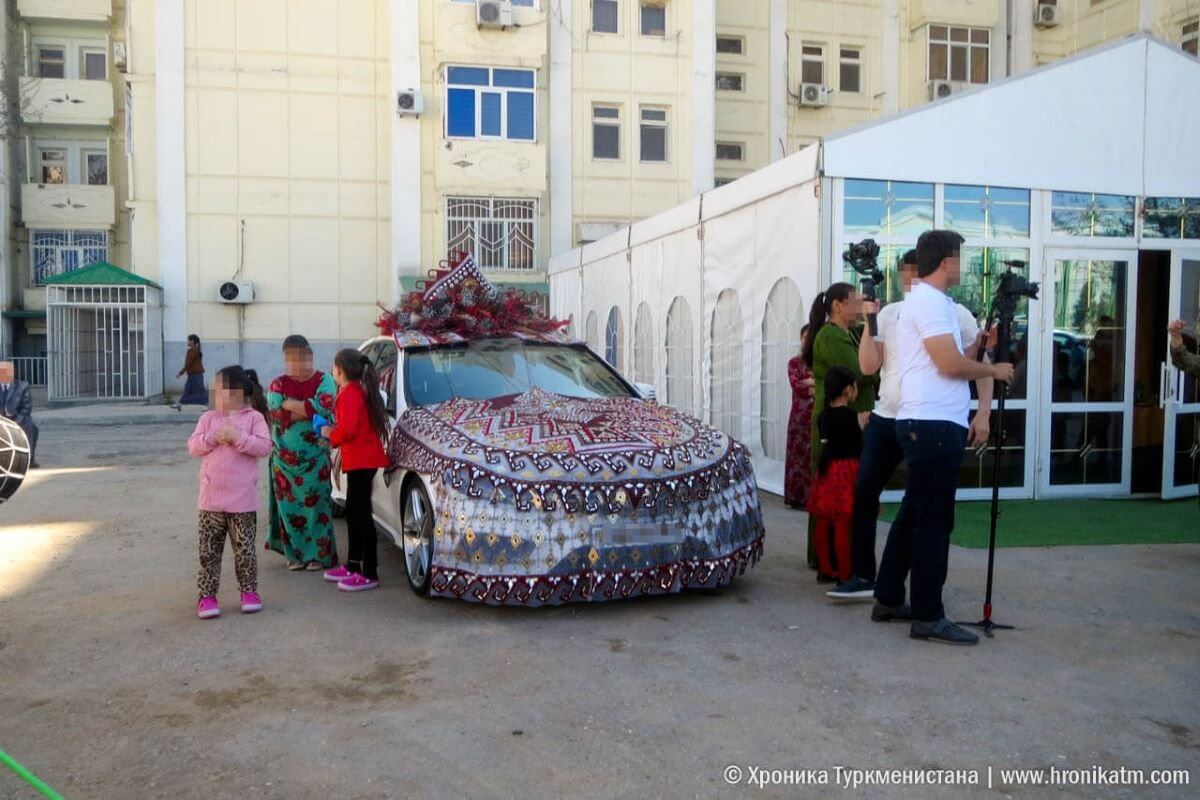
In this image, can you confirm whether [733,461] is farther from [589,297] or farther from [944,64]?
[944,64]

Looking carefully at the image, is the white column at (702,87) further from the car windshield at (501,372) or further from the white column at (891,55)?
the car windshield at (501,372)

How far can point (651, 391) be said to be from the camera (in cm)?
710

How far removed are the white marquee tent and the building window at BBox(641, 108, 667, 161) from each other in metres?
16.9

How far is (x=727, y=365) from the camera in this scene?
1088 centimetres

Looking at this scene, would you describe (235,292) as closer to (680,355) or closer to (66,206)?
(66,206)

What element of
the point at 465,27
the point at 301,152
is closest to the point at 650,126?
the point at 465,27

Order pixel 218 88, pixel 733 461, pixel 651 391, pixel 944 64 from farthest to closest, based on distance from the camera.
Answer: pixel 944 64 < pixel 218 88 < pixel 651 391 < pixel 733 461

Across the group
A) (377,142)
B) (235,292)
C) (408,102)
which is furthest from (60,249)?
(408,102)

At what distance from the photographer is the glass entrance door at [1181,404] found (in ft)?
30.3

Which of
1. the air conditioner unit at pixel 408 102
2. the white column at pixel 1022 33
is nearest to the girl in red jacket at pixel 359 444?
the air conditioner unit at pixel 408 102

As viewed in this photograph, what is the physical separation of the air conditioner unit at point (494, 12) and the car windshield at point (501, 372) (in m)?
19.1

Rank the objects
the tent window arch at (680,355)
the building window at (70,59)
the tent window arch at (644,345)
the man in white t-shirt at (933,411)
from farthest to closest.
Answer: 1. the building window at (70,59)
2. the tent window arch at (644,345)
3. the tent window arch at (680,355)
4. the man in white t-shirt at (933,411)

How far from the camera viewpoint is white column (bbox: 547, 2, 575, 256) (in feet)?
83.4

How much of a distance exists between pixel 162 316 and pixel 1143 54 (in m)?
21.9
